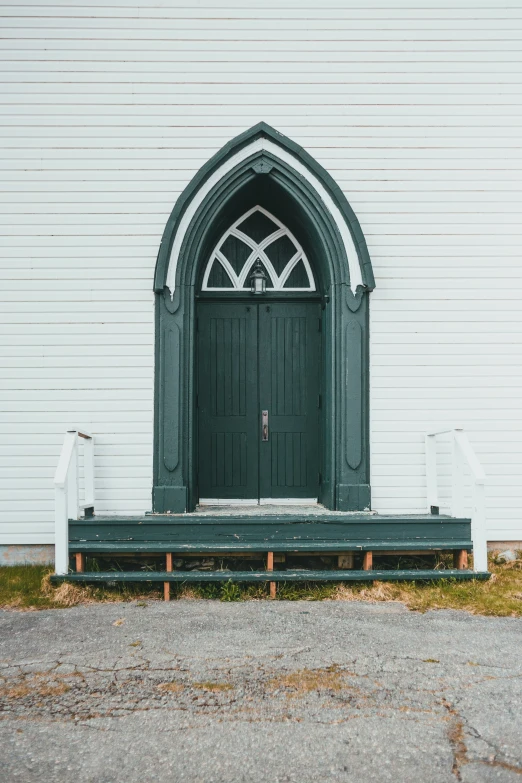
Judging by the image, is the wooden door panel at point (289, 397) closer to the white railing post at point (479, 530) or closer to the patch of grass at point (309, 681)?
the white railing post at point (479, 530)

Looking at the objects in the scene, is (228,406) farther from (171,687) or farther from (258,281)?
(171,687)

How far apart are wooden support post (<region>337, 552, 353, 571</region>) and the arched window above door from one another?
2.89 metres

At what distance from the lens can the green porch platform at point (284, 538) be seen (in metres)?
6.38

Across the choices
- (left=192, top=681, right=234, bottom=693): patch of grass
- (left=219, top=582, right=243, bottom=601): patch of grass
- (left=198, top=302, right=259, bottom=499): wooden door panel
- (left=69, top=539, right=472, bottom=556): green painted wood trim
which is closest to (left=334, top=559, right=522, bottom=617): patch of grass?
(left=69, top=539, right=472, bottom=556): green painted wood trim

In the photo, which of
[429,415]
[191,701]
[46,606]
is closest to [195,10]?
[429,415]

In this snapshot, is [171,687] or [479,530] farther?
[479,530]

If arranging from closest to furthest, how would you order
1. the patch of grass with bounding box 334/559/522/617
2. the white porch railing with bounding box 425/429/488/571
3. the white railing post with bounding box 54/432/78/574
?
1. the patch of grass with bounding box 334/559/522/617
2. the white railing post with bounding box 54/432/78/574
3. the white porch railing with bounding box 425/429/488/571

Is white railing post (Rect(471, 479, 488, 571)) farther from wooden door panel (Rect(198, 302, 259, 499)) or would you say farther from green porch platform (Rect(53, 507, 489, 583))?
wooden door panel (Rect(198, 302, 259, 499))

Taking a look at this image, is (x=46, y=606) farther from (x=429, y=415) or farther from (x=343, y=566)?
(x=429, y=415)

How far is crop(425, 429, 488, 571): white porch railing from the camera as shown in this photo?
650cm

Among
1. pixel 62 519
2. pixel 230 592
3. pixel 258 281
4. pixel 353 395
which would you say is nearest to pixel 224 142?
pixel 258 281

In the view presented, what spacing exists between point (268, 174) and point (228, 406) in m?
2.46

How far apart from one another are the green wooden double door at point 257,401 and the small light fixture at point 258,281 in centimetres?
Answer: 18

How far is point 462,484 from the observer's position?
7008 millimetres
